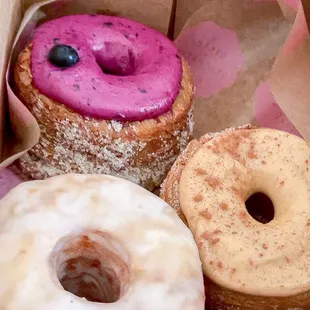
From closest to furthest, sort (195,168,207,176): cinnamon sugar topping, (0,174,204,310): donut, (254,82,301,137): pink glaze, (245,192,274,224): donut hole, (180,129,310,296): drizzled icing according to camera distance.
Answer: (0,174,204,310): donut
(180,129,310,296): drizzled icing
(195,168,207,176): cinnamon sugar topping
(245,192,274,224): donut hole
(254,82,301,137): pink glaze

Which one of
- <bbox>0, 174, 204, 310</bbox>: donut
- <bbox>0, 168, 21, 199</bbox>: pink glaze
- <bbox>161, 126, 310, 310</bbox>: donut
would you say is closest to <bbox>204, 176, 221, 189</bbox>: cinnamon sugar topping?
<bbox>161, 126, 310, 310</bbox>: donut

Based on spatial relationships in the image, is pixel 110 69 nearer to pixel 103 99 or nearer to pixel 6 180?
pixel 103 99

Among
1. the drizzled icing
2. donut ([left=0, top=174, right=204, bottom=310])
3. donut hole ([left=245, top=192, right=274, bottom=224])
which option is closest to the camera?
donut ([left=0, top=174, right=204, bottom=310])

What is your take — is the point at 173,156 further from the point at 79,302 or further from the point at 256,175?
the point at 79,302

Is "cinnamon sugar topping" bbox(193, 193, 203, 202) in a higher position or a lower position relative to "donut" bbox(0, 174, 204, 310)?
lower

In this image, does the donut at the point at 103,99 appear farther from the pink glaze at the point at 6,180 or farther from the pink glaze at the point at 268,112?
the pink glaze at the point at 268,112

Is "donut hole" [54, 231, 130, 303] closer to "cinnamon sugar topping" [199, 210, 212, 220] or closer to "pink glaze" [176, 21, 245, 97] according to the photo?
"cinnamon sugar topping" [199, 210, 212, 220]

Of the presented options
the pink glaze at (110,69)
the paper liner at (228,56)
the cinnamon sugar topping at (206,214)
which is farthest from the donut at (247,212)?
the paper liner at (228,56)

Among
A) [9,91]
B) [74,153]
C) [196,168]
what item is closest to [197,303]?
[196,168]
